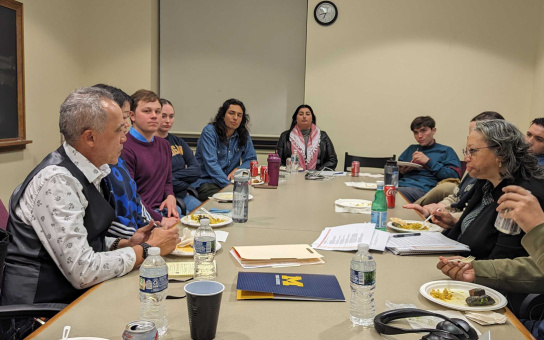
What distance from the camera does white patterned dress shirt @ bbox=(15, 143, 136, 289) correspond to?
4.49 feet

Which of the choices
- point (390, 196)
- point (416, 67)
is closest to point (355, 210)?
point (390, 196)

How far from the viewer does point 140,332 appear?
0.90 metres

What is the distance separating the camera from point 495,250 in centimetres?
178

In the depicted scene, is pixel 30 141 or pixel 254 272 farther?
pixel 30 141

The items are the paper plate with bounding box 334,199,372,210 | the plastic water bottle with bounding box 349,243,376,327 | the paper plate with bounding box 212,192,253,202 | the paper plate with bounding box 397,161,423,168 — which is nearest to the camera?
the plastic water bottle with bounding box 349,243,376,327

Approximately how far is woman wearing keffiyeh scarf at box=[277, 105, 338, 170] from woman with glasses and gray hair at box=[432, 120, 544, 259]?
304 centimetres

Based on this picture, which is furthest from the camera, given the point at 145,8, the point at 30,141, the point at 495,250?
the point at 145,8

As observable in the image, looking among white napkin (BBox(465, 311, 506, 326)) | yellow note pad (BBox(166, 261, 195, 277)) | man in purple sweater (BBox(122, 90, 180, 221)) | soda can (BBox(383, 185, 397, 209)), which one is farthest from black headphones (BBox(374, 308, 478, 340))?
man in purple sweater (BBox(122, 90, 180, 221))

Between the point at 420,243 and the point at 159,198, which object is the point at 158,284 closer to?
the point at 420,243

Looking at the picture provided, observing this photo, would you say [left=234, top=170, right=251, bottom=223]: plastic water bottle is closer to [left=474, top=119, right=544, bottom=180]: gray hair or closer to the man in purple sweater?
the man in purple sweater

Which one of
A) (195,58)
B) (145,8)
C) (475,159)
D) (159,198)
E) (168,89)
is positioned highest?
(145,8)

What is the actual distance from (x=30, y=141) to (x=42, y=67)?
81 centimetres

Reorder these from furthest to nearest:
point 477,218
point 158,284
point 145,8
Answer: point 145,8
point 477,218
point 158,284

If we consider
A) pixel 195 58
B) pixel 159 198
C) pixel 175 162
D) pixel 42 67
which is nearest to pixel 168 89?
pixel 195 58
